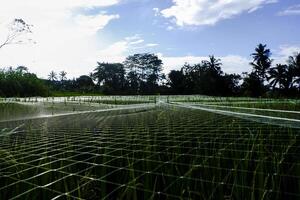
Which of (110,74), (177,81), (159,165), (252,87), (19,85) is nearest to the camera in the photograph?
(159,165)

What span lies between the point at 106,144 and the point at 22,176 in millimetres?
848

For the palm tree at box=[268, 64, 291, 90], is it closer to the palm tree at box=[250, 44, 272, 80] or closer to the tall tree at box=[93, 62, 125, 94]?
the palm tree at box=[250, 44, 272, 80]

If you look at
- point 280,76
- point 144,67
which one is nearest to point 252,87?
point 280,76

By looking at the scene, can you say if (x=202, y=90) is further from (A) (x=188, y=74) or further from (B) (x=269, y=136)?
(B) (x=269, y=136)

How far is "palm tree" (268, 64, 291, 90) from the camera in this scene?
Result: 3819 cm

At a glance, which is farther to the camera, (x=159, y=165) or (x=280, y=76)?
(x=280, y=76)

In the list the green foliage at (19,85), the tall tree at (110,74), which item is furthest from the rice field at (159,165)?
the tall tree at (110,74)

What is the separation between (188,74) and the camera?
44375mm

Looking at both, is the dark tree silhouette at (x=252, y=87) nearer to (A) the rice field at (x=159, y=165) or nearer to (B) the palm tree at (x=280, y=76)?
(B) the palm tree at (x=280, y=76)

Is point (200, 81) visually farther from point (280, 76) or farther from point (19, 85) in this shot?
point (19, 85)

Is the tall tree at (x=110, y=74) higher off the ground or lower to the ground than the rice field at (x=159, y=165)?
higher

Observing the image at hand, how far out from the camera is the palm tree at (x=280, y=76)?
125 ft

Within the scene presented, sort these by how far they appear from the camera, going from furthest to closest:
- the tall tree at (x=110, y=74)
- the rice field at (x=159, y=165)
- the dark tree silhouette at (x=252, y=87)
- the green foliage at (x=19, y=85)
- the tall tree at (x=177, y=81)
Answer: the tall tree at (x=110, y=74) → the tall tree at (x=177, y=81) → the dark tree silhouette at (x=252, y=87) → the green foliage at (x=19, y=85) → the rice field at (x=159, y=165)

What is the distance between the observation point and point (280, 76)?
3906 centimetres
